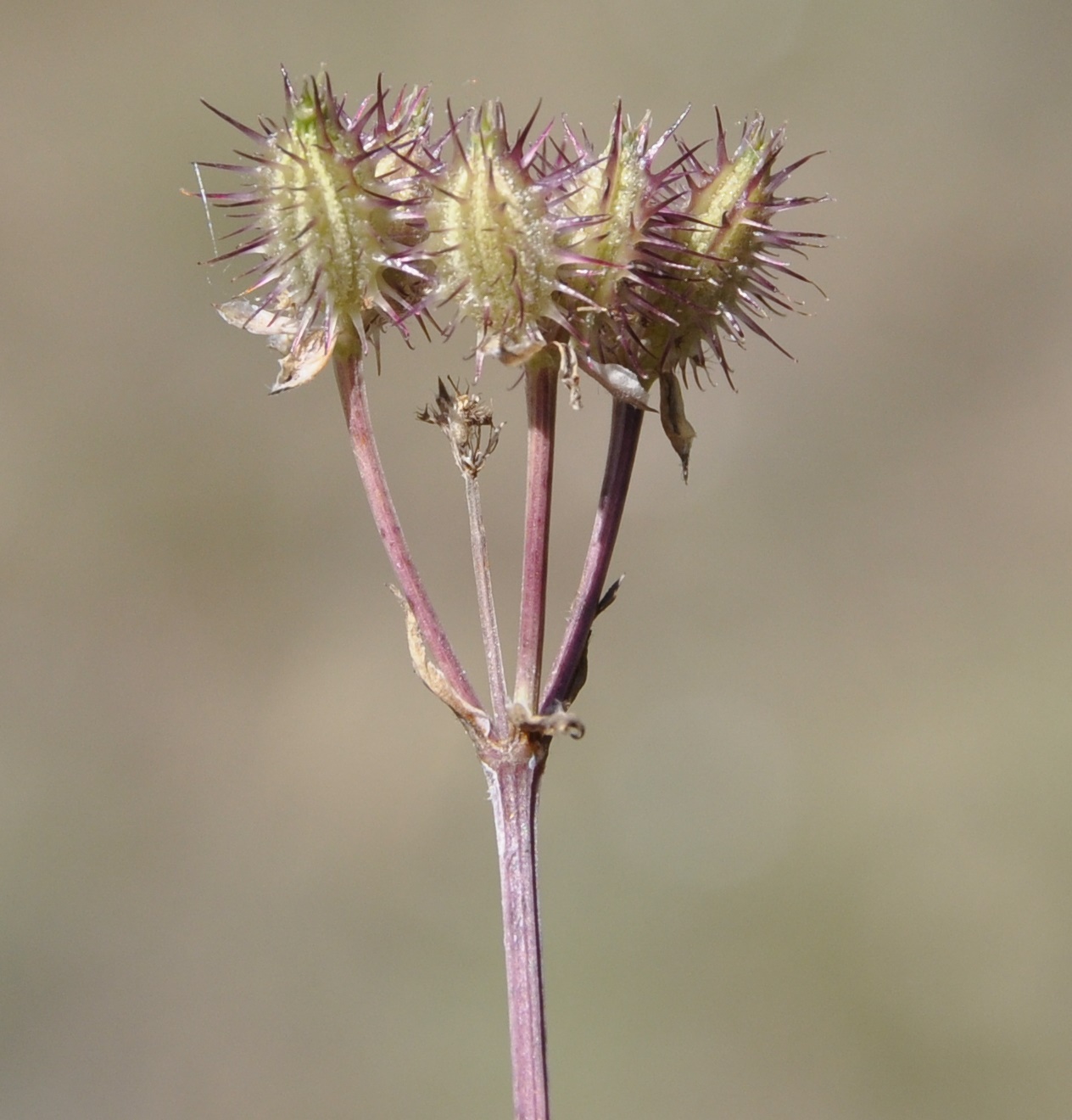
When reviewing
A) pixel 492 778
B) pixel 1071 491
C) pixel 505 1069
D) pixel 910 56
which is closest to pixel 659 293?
pixel 492 778

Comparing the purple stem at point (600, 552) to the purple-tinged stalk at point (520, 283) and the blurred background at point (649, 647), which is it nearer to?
the purple-tinged stalk at point (520, 283)

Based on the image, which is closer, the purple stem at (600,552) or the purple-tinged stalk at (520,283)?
the purple-tinged stalk at (520,283)

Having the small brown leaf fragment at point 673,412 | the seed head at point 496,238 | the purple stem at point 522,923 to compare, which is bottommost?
the purple stem at point 522,923

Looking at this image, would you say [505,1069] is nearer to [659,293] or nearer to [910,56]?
[659,293]

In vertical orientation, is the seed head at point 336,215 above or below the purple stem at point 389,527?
above

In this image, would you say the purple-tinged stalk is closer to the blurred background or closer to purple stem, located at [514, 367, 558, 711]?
purple stem, located at [514, 367, 558, 711]

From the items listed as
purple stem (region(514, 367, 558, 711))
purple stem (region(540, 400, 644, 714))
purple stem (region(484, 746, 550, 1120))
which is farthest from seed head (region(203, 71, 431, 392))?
purple stem (region(484, 746, 550, 1120))

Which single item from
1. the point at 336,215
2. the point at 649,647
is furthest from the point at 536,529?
the point at 649,647

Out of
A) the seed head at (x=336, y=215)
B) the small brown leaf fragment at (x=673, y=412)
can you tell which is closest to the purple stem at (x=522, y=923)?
the small brown leaf fragment at (x=673, y=412)
